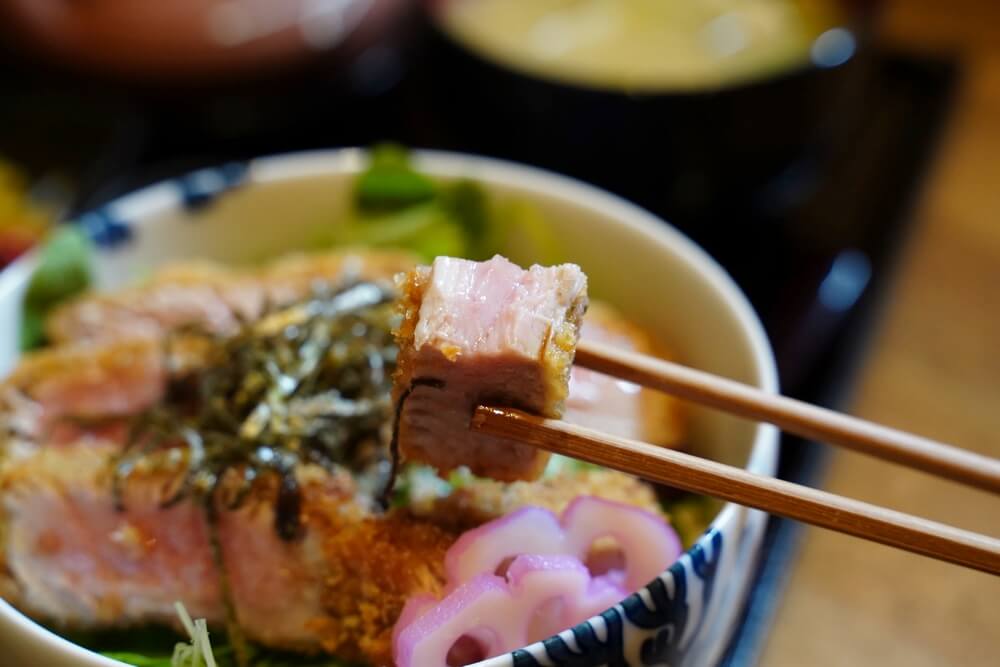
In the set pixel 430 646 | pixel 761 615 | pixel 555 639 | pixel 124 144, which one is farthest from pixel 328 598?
pixel 124 144

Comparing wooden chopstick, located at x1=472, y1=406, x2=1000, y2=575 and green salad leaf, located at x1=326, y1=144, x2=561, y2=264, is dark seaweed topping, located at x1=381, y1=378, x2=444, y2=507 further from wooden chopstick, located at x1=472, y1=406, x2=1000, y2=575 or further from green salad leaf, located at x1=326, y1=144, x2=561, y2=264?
green salad leaf, located at x1=326, y1=144, x2=561, y2=264

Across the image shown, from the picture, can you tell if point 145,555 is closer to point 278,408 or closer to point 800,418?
point 278,408

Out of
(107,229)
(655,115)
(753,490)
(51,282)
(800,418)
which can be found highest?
(655,115)

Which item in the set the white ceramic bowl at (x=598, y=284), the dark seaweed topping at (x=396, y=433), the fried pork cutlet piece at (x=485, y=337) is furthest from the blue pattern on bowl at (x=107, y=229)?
the fried pork cutlet piece at (x=485, y=337)

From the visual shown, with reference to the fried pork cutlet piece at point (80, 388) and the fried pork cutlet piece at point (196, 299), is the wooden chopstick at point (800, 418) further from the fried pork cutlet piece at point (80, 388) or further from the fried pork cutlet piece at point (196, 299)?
the fried pork cutlet piece at point (80, 388)

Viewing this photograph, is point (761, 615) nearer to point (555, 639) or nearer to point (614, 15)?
point (555, 639)

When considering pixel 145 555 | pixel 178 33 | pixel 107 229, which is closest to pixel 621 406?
pixel 145 555

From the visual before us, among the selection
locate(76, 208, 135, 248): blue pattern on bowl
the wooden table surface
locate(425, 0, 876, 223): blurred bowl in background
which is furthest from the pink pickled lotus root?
locate(425, 0, 876, 223): blurred bowl in background
